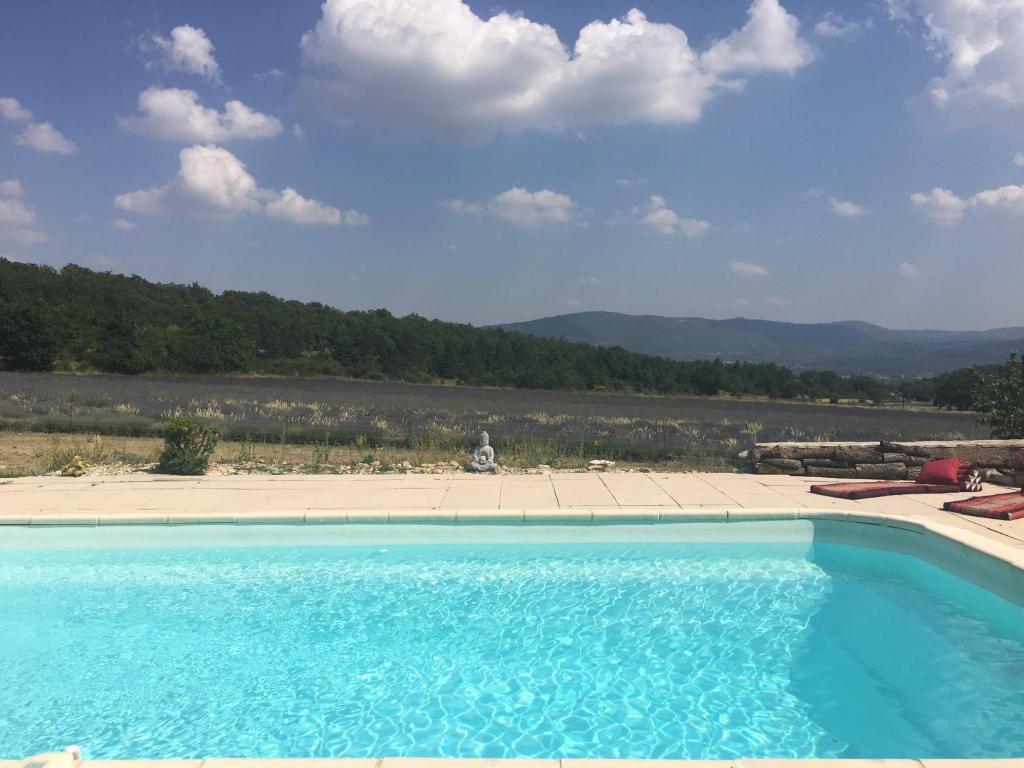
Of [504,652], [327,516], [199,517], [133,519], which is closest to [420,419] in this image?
[327,516]

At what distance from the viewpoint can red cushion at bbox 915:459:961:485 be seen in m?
8.66

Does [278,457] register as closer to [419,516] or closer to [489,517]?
[419,516]

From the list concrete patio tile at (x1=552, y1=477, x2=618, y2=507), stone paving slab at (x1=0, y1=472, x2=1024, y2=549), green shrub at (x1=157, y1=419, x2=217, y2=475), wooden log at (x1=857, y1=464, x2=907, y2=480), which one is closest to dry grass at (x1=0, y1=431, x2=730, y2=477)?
green shrub at (x1=157, y1=419, x2=217, y2=475)

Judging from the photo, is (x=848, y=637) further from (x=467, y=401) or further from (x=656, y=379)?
(x=656, y=379)

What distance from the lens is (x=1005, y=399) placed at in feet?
35.7

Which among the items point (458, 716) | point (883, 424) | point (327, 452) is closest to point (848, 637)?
point (458, 716)

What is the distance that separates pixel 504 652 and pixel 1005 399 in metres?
10.1

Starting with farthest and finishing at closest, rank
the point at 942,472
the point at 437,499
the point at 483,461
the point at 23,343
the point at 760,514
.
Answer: the point at 23,343 → the point at 483,461 → the point at 942,472 → the point at 437,499 → the point at 760,514

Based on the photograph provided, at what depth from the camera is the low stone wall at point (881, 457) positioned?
9.23 metres

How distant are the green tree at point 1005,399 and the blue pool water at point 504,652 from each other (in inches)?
222

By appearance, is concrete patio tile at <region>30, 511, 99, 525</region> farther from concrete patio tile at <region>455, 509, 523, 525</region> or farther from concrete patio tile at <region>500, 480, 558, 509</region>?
concrete patio tile at <region>500, 480, 558, 509</region>

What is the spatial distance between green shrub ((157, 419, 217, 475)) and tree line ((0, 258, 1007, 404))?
27458 mm

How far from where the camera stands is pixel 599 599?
6.08m

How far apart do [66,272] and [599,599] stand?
191 feet
